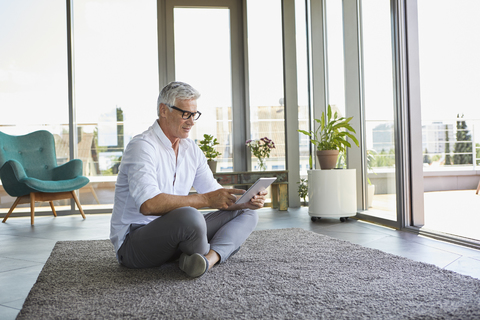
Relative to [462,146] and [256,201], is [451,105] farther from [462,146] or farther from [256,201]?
[256,201]

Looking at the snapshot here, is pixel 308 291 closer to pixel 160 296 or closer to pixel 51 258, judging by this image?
pixel 160 296

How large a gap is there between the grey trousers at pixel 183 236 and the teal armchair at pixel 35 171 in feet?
8.37

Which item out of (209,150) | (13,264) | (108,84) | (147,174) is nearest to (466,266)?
(147,174)

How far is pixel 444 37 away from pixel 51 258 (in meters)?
3.28

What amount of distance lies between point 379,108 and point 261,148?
1.91 metres

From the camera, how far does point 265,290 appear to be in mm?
1484

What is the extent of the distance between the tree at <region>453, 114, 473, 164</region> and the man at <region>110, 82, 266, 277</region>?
265cm

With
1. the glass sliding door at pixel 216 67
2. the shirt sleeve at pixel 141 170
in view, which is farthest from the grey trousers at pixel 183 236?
the glass sliding door at pixel 216 67

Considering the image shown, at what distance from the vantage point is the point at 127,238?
1761 millimetres

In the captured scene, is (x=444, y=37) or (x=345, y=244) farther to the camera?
(x=444, y=37)

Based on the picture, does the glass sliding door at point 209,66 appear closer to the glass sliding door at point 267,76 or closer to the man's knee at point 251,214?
the glass sliding door at point 267,76

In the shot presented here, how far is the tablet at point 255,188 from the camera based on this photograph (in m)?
1.71

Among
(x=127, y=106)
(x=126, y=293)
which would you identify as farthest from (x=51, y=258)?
(x=127, y=106)

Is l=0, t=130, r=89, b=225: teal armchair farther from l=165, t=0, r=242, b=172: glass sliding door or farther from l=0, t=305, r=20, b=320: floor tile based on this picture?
l=0, t=305, r=20, b=320: floor tile
